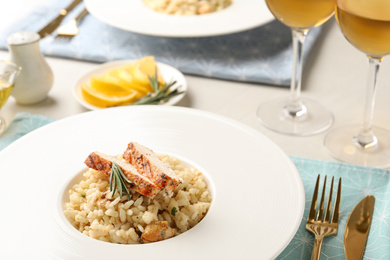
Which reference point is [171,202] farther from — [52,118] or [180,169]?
[52,118]

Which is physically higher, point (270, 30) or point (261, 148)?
point (261, 148)

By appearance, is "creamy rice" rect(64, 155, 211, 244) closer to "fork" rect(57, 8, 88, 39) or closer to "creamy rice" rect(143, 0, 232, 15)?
"creamy rice" rect(143, 0, 232, 15)

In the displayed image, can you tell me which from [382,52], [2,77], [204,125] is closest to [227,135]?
[204,125]

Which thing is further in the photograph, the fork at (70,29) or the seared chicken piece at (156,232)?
the fork at (70,29)

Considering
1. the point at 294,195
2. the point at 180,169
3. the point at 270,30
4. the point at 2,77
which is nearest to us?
the point at 294,195

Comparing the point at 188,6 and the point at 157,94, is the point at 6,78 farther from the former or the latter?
the point at 188,6

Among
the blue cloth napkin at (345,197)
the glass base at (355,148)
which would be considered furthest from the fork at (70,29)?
the glass base at (355,148)

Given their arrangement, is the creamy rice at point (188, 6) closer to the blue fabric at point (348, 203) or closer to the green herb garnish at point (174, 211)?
the blue fabric at point (348, 203)
